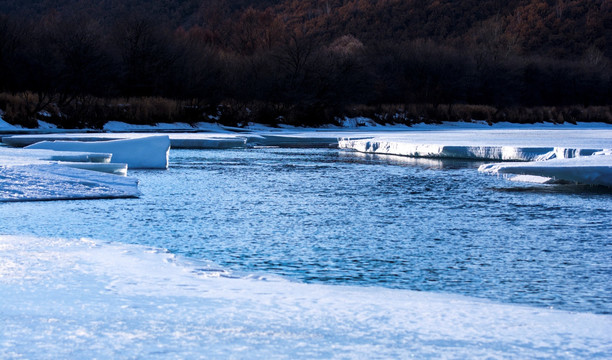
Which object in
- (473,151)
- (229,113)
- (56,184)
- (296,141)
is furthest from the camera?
(229,113)

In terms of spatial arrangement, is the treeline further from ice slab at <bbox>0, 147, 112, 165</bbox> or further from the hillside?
the hillside

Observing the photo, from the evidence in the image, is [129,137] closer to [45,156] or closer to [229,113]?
[45,156]

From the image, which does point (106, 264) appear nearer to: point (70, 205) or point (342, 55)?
point (70, 205)

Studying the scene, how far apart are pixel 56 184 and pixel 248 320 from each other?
581 cm

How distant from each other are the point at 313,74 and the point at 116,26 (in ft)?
32.6

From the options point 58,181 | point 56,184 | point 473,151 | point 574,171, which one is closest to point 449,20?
point 473,151

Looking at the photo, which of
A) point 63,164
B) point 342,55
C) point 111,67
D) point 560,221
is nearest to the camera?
point 560,221

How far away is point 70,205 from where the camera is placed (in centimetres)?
802

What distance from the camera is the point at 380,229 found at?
22.8 ft

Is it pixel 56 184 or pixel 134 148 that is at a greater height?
pixel 134 148

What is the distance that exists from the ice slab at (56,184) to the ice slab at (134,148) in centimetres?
341

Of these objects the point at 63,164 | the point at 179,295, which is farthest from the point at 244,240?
the point at 63,164

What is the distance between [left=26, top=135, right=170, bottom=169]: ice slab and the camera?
43.4 feet

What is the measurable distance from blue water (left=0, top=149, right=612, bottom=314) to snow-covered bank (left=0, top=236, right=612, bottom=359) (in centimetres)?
60
